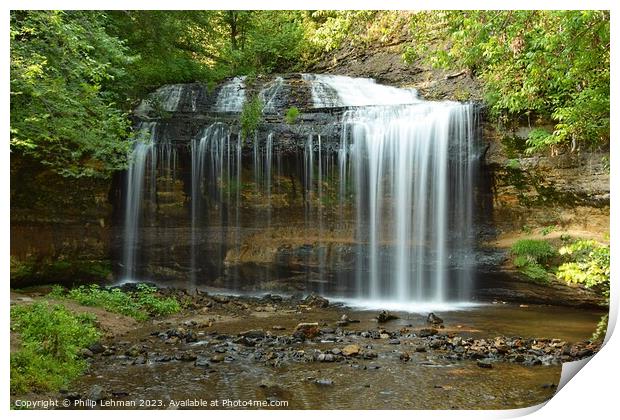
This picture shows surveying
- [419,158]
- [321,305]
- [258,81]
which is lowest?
[321,305]

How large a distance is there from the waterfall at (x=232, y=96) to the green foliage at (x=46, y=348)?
692 cm

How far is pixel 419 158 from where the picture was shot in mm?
10555

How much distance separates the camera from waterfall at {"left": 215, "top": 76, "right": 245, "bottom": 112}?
12281 millimetres

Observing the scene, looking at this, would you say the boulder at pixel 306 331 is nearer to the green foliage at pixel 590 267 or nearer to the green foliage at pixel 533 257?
the green foliage at pixel 590 267

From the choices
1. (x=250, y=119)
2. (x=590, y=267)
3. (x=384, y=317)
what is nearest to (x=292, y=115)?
(x=250, y=119)

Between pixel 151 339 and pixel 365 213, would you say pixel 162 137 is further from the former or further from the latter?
pixel 151 339

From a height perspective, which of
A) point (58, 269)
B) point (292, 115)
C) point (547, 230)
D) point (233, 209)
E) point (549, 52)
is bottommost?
point (58, 269)

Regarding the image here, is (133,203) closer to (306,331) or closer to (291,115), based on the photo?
(291,115)

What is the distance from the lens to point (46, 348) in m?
5.29

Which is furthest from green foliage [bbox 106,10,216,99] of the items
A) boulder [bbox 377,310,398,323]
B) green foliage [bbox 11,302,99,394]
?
boulder [bbox 377,310,398,323]

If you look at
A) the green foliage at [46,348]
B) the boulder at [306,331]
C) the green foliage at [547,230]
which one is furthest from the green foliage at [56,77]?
the green foliage at [547,230]

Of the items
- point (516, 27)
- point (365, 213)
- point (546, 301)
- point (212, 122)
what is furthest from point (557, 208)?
point (212, 122)

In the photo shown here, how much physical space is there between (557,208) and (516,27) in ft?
16.2

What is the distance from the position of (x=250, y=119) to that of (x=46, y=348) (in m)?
7.27
